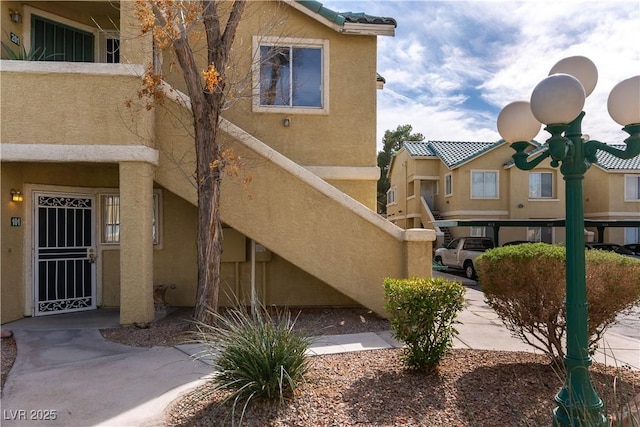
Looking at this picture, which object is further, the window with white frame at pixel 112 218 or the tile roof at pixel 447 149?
the tile roof at pixel 447 149

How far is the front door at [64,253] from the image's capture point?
8.60 meters

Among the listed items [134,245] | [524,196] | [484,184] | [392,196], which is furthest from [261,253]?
[392,196]

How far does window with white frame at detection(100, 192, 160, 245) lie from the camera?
947 cm

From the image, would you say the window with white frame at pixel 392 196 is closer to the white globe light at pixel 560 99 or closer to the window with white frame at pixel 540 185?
the window with white frame at pixel 540 185

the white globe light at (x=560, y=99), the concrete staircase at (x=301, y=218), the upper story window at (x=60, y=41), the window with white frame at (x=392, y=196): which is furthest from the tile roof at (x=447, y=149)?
the white globe light at (x=560, y=99)

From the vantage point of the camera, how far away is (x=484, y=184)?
1036 inches

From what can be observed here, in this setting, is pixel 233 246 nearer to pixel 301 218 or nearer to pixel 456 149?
pixel 301 218

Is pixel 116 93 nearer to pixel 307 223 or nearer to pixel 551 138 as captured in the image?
pixel 307 223

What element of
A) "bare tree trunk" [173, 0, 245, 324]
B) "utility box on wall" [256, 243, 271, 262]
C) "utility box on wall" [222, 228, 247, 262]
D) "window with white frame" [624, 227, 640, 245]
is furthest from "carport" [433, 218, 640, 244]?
"bare tree trunk" [173, 0, 245, 324]

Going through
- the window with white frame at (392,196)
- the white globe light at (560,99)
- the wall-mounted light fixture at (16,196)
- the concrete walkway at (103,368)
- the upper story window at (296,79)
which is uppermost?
the upper story window at (296,79)

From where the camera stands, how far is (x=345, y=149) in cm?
999

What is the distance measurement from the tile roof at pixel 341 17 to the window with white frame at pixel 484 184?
61.5 feet

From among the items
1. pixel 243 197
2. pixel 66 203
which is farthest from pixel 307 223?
pixel 66 203

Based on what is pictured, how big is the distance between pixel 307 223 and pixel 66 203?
562 centimetres
